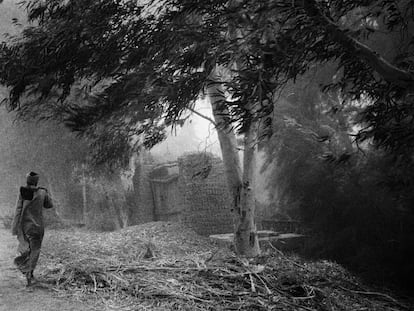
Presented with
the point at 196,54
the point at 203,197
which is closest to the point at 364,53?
the point at 196,54

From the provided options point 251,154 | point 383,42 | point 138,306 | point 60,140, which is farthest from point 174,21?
point 60,140

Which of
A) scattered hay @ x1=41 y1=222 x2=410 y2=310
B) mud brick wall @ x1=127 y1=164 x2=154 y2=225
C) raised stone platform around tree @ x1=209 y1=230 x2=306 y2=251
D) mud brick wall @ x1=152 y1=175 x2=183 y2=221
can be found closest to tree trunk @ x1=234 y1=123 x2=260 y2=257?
scattered hay @ x1=41 y1=222 x2=410 y2=310

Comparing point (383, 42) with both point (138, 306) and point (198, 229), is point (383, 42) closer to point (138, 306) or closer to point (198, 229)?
point (198, 229)

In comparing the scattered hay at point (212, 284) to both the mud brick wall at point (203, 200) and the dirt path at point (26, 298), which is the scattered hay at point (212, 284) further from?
the mud brick wall at point (203, 200)

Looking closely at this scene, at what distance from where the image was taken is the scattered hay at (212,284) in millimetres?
6445

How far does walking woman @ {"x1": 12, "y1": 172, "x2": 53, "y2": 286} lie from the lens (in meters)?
7.08

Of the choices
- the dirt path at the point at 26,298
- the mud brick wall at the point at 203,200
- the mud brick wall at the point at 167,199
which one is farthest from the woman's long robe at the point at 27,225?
the mud brick wall at the point at 167,199

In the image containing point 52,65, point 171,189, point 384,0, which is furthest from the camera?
Answer: point 171,189

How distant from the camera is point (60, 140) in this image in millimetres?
16344

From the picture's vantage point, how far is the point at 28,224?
7090mm

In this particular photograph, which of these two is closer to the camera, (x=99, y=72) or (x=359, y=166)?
(x=99, y=72)

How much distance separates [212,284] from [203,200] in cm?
681

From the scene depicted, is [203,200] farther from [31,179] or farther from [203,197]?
[31,179]

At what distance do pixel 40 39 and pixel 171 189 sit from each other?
12701 mm
